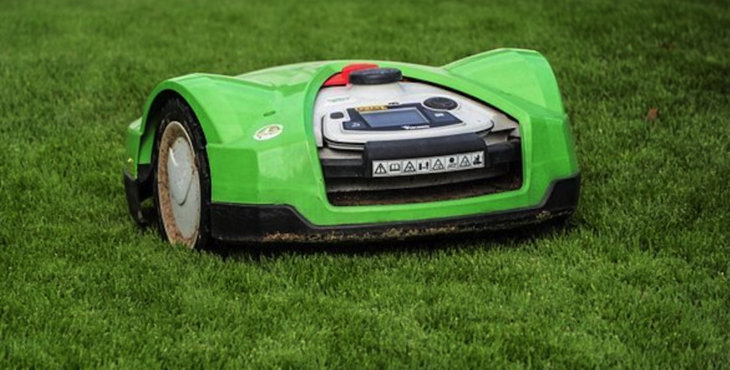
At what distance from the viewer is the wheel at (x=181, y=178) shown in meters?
4.92

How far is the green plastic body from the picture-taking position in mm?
4754

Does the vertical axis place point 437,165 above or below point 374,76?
below

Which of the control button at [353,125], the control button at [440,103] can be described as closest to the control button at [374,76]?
the control button at [440,103]

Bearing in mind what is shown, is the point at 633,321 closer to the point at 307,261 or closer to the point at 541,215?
the point at 541,215

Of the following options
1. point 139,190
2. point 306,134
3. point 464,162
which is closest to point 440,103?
point 464,162

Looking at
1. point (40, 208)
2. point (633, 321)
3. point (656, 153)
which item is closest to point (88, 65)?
point (40, 208)

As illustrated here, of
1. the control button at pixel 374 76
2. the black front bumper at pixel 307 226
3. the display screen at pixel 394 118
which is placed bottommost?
the black front bumper at pixel 307 226

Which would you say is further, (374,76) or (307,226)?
(374,76)

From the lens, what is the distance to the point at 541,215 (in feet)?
16.5

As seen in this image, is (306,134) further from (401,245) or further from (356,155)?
(401,245)

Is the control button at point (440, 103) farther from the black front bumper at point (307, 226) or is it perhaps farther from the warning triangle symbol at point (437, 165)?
the black front bumper at point (307, 226)

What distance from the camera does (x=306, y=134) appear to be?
4.78m

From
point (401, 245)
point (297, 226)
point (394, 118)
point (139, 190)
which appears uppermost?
point (394, 118)

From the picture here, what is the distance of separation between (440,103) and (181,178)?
101 centimetres
